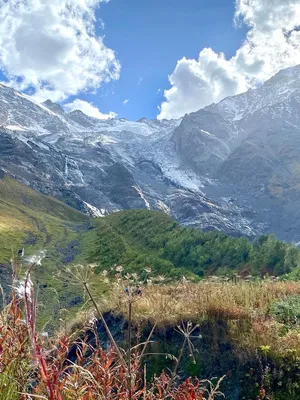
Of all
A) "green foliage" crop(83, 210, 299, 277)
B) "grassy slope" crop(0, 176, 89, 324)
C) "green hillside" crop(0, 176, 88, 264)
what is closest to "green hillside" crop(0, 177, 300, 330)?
"green foliage" crop(83, 210, 299, 277)

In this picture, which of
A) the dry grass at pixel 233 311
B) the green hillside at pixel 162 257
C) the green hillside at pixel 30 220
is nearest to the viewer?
the dry grass at pixel 233 311

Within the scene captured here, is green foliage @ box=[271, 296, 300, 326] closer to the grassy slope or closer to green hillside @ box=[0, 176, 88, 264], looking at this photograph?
the grassy slope

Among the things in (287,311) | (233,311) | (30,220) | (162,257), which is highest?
(30,220)

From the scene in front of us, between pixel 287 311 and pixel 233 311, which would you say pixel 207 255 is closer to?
pixel 287 311

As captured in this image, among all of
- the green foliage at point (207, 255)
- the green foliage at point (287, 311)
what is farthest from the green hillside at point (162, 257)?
the green foliage at point (287, 311)

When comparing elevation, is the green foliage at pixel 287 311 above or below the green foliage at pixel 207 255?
below

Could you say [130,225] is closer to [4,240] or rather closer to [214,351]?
[4,240]

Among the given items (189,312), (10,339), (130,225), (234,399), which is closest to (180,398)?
(10,339)

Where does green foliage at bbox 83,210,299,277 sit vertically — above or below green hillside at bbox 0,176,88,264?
below

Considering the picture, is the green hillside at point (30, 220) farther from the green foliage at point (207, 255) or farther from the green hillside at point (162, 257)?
the green foliage at point (207, 255)

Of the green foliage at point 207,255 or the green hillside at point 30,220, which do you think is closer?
the green foliage at point 207,255

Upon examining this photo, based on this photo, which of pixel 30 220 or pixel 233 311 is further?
pixel 30 220

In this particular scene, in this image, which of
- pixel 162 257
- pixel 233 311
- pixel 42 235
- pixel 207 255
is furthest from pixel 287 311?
pixel 42 235

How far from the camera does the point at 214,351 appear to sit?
24.0 feet
